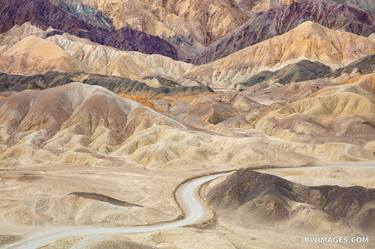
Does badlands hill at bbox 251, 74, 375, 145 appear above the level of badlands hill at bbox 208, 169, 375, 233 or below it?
below

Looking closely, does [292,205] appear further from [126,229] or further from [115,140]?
[115,140]

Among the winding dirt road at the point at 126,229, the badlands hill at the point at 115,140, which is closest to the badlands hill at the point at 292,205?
the winding dirt road at the point at 126,229

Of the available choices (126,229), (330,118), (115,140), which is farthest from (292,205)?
(330,118)

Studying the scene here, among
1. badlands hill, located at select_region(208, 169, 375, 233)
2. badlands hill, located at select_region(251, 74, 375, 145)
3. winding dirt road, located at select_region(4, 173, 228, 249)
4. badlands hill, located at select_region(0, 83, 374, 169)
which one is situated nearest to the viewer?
winding dirt road, located at select_region(4, 173, 228, 249)

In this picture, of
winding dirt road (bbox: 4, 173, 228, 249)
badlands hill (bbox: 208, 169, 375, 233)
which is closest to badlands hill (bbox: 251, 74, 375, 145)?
badlands hill (bbox: 208, 169, 375, 233)

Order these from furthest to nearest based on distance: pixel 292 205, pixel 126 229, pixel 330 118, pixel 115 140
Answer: pixel 330 118, pixel 115 140, pixel 292 205, pixel 126 229

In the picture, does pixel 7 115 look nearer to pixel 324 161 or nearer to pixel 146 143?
pixel 146 143

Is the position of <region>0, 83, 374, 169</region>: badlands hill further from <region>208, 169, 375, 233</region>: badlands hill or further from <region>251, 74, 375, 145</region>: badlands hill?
<region>208, 169, 375, 233</region>: badlands hill

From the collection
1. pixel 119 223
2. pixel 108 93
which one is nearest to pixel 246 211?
pixel 119 223
